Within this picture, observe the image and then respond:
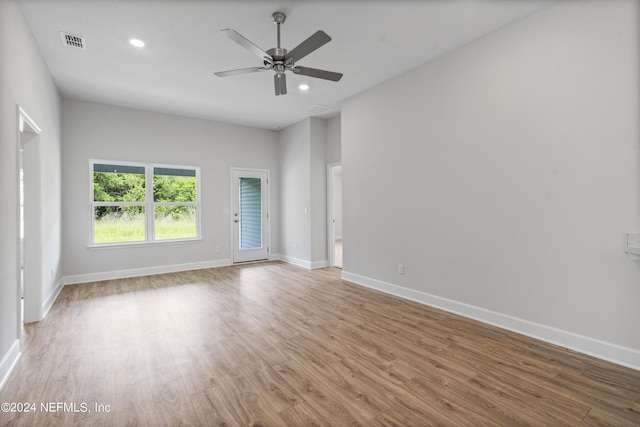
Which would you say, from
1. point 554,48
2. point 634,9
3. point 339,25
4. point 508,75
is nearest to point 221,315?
point 339,25

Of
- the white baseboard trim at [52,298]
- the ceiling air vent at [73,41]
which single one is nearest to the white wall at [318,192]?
the ceiling air vent at [73,41]

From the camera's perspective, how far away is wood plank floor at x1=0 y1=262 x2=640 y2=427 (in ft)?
6.04

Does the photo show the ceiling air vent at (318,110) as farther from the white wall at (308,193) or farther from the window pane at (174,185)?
the window pane at (174,185)

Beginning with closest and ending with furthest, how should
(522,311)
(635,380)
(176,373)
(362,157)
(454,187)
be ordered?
(635,380), (176,373), (522,311), (454,187), (362,157)

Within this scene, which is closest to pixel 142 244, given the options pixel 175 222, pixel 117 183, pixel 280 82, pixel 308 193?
pixel 175 222

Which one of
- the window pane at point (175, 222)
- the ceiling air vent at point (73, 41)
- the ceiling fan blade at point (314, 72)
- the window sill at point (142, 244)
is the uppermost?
the ceiling air vent at point (73, 41)

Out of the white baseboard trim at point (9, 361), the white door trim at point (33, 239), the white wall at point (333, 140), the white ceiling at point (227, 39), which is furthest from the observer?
the white wall at point (333, 140)

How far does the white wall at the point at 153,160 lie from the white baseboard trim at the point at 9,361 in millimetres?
2987

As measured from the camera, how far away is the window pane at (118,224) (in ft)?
17.5

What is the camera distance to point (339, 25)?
3.00 meters

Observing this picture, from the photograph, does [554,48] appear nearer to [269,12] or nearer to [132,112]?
[269,12]

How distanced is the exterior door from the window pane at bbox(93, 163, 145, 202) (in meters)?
1.86

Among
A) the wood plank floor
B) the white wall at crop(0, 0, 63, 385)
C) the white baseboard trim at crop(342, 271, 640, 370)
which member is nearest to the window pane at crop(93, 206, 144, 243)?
the white wall at crop(0, 0, 63, 385)

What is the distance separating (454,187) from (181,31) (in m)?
3.45
